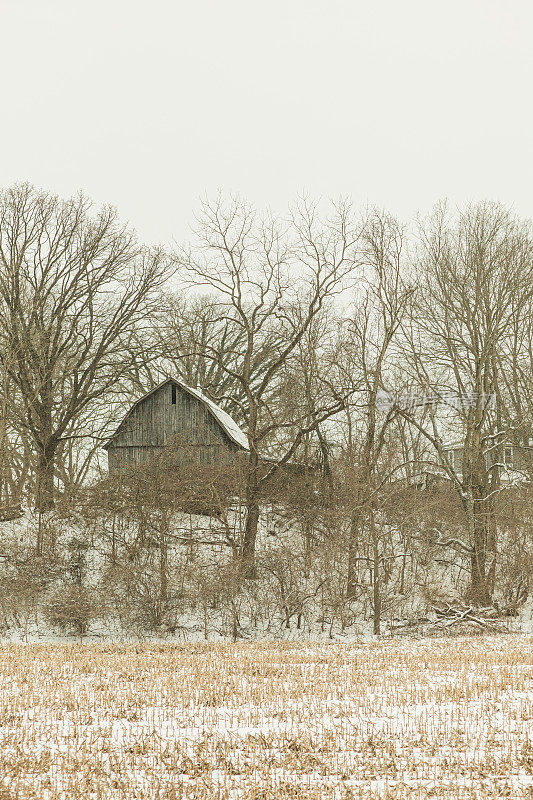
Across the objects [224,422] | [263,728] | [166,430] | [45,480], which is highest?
[224,422]

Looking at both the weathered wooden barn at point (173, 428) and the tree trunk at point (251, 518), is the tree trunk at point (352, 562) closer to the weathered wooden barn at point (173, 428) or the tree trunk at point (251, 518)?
the tree trunk at point (251, 518)

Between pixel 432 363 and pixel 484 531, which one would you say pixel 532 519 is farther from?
pixel 432 363

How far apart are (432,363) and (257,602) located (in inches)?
468

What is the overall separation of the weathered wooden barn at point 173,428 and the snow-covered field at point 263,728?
18.3 m

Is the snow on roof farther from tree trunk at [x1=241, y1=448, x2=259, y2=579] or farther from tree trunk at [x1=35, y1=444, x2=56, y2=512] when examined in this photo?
tree trunk at [x1=35, y1=444, x2=56, y2=512]

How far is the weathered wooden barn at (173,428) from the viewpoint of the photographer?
115 feet

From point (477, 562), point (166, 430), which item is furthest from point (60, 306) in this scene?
point (477, 562)

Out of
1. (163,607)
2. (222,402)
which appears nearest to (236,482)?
(163,607)

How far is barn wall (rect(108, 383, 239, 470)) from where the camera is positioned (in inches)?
1379

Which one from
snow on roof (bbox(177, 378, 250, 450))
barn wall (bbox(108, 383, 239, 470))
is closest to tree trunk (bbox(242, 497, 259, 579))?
barn wall (bbox(108, 383, 239, 470))

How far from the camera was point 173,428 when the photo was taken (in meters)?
36.2

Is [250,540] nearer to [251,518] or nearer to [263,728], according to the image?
[251,518]

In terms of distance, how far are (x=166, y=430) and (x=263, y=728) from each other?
26883 mm

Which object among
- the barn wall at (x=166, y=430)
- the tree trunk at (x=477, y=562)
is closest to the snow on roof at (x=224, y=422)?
the barn wall at (x=166, y=430)
